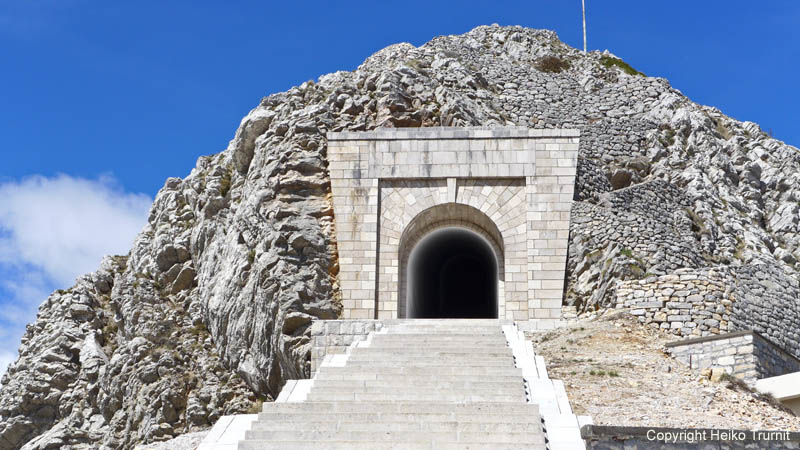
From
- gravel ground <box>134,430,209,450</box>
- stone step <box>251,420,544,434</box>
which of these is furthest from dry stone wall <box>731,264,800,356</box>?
gravel ground <box>134,430,209,450</box>

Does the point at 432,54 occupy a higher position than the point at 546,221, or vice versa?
the point at 432,54

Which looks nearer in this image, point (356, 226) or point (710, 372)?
point (710, 372)

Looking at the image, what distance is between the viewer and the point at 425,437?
1119cm

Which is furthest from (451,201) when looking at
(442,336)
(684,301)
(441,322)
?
(684,301)

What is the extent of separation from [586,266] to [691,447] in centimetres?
1121

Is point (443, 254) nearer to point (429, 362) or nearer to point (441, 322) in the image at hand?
point (441, 322)

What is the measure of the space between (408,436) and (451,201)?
12029mm

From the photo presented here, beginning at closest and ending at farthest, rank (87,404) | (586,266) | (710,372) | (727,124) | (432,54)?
(710,372) < (586,266) < (87,404) < (727,124) < (432,54)

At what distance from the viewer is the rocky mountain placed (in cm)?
2267

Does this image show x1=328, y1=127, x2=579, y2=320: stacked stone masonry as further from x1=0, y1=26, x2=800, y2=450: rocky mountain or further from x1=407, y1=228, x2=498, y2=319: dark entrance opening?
x1=407, y1=228, x2=498, y2=319: dark entrance opening

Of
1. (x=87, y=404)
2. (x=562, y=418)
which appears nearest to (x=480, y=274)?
(x=87, y=404)

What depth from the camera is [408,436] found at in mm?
11211

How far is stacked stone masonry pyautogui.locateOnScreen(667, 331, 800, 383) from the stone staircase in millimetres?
3815

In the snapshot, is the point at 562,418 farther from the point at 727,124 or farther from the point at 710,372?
the point at 727,124
